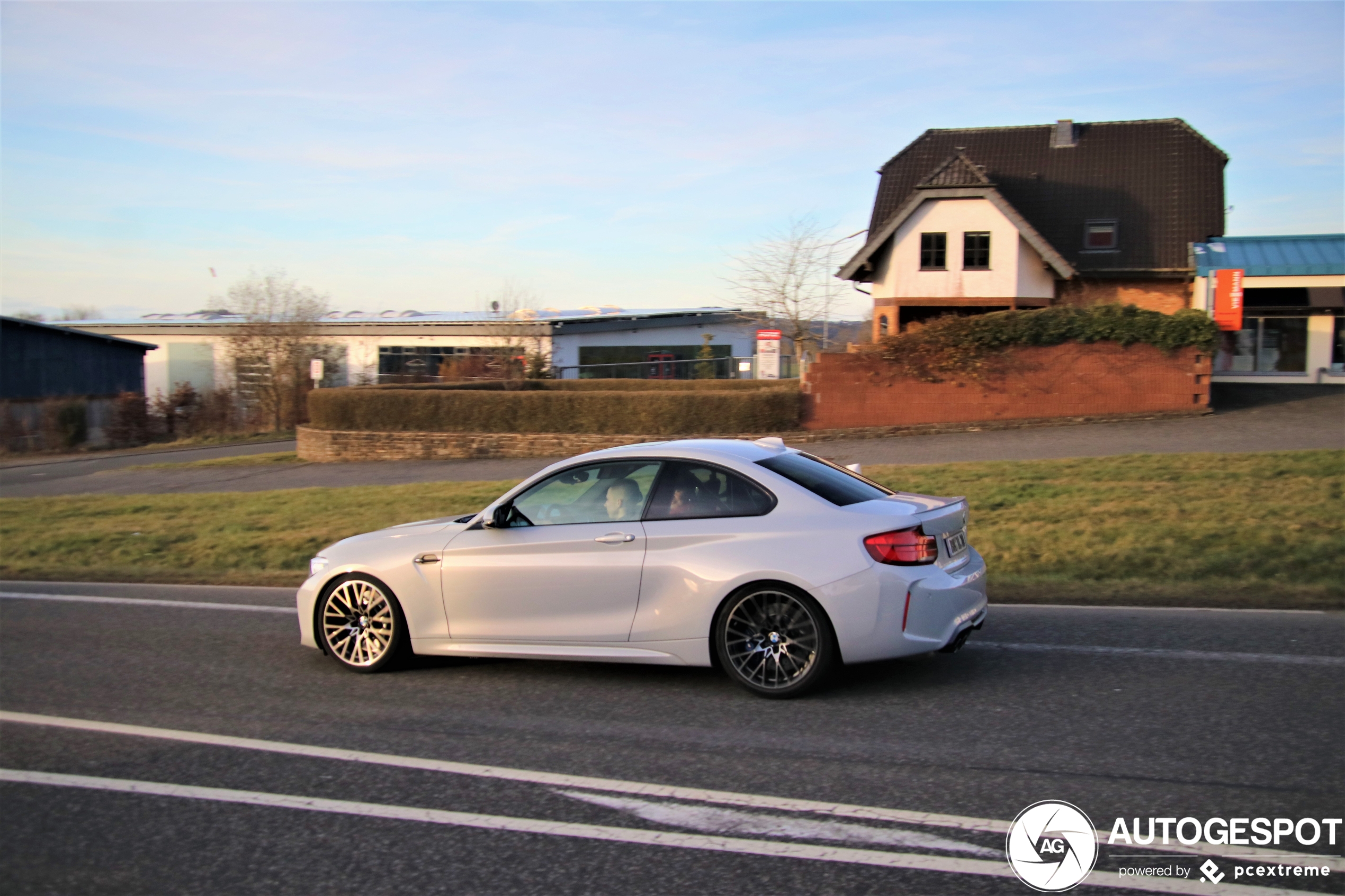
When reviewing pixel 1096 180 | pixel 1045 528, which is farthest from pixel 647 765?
pixel 1096 180

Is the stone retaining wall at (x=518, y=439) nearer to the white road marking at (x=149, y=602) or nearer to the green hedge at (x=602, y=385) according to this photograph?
the green hedge at (x=602, y=385)

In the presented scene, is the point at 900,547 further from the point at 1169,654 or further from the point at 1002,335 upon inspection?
the point at 1002,335

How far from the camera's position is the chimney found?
37000mm

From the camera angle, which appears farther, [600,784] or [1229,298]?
[1229,298]

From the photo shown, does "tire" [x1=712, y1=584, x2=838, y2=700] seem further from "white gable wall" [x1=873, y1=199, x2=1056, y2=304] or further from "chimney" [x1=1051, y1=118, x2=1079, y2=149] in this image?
"chimney" [x1=1051, y1=118, x2=1079, y2=149]

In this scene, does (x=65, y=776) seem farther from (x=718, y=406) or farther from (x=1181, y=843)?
(x=718, y=406)

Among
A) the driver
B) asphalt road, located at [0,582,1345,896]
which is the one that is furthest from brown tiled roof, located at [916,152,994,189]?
the driver

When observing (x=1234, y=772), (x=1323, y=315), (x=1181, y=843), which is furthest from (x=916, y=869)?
(x=1323, y=315)

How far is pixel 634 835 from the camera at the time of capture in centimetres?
430

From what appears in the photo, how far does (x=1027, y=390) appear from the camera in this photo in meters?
24.7

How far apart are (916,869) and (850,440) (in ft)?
67.7

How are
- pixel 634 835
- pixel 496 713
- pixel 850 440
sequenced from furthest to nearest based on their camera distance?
pixel 850 440
pixel 496 713
pixel 634 835

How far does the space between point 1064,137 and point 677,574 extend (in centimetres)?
3539

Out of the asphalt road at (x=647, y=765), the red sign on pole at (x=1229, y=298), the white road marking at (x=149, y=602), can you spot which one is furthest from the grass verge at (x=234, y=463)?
the red sign on pole at (x=1229, y=298)
